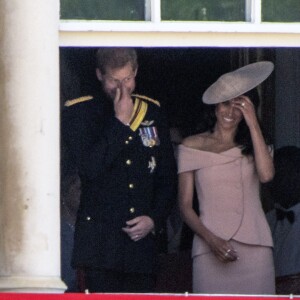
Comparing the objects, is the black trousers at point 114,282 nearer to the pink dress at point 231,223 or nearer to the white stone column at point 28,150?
the pink dress at point 231,223

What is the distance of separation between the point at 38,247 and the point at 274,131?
3.35 metres

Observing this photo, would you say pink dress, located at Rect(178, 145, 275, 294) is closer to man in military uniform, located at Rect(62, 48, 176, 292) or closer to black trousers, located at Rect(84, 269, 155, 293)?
man in military uniform, located at Rect(62, 48, 176, 292)

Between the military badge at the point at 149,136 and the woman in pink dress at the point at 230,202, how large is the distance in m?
0.23

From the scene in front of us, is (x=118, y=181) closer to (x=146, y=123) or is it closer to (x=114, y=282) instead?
(x=146, y=123)

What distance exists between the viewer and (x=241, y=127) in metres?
9.20

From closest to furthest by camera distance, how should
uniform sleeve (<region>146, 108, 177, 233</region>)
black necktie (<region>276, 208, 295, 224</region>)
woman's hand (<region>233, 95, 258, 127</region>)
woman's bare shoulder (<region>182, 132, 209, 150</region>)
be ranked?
uniform sleeve (<region>146, 108, 177, 233</region>)
woman's hand (<region>233, 95, 258, 127</region>)
woman's bare shoulder (<region>182, 132, 209, 150</region>)
black necktie (<region>276, 208, 295, 224</region>)

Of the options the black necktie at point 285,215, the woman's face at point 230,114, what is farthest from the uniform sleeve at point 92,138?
the black necktie at point 285,215

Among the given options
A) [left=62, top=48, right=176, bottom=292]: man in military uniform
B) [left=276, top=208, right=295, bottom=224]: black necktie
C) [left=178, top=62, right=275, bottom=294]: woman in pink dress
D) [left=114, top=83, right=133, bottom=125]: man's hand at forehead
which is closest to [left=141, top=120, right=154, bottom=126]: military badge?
[left=62, top=48, right=176, bottom=292]: man in military uniform

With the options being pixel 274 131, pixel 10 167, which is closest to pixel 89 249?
pixel 10 167

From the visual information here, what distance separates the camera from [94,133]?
887 cm

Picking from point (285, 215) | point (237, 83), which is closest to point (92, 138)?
point (237, 83)

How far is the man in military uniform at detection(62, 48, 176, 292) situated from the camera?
8828mm

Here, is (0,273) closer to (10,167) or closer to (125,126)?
(10,167)

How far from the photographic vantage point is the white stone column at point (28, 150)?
816 cm
